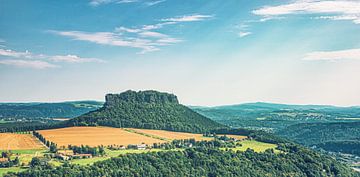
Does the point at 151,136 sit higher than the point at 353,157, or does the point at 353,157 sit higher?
the point at 151,136

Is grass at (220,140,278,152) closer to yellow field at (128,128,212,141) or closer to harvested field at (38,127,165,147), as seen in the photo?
yellow field at (128,128,212,141)

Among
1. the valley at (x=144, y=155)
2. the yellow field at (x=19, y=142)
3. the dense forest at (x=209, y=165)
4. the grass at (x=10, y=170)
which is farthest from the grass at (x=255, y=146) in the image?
the grass at (x=10, y=170)

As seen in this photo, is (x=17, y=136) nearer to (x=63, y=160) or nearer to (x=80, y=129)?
(x=80, y=129)

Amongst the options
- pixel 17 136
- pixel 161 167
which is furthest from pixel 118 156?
pixel 17 136

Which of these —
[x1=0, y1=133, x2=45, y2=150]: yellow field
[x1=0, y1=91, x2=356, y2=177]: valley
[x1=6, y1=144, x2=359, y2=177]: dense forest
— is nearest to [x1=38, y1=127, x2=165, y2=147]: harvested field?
[x1=0, y1=91, x2=356, y2=177]: valley

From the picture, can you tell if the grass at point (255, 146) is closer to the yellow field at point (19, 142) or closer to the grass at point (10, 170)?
the yellow field at point (19, 142)

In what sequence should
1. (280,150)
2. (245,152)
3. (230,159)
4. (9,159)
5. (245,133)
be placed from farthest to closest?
(245,133)
(280,150)
(245,152)
(230,159)
(9,159)
